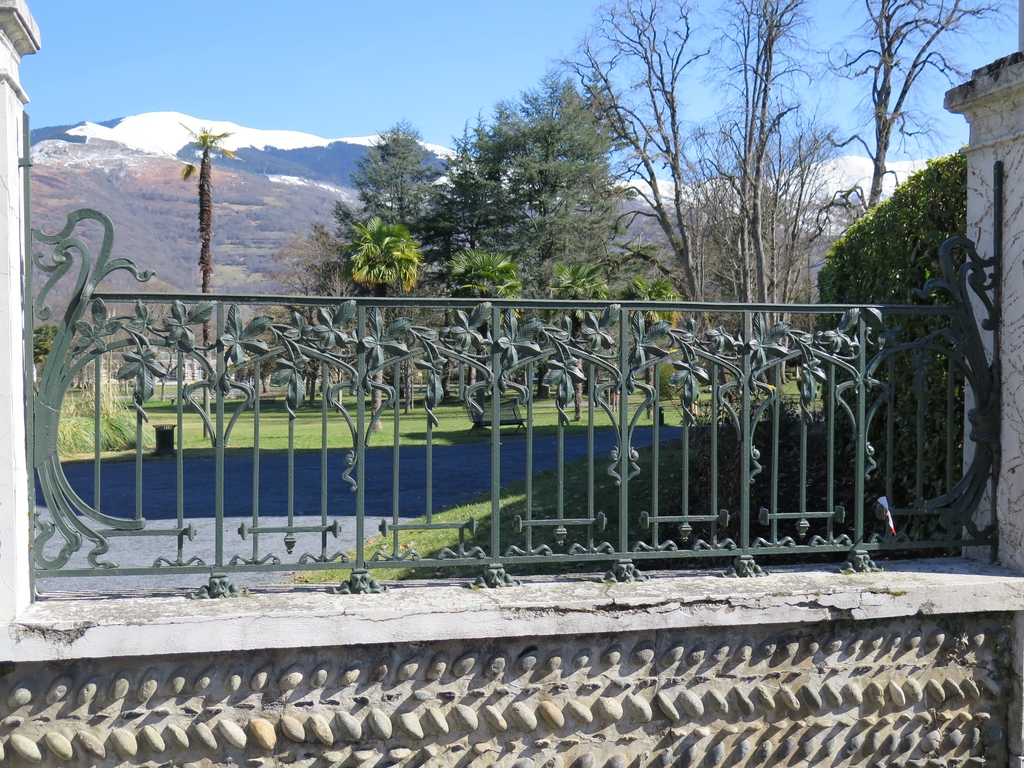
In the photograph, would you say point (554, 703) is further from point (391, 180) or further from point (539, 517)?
point (391, 180)

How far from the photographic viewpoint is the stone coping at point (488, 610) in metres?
3.09


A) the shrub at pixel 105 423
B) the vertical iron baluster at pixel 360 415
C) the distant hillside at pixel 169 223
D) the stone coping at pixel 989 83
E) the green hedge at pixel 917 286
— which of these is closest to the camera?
the vertical iron baluster at pixel 360 415

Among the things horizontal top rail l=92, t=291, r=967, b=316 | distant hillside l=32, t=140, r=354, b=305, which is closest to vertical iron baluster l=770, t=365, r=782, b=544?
horizontal top rail l=92, t=291, r=967, b=316

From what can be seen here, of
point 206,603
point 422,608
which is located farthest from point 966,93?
point 206,603

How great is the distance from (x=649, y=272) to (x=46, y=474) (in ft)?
122

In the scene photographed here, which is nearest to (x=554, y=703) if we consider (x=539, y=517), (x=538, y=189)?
(x=539, y=517)

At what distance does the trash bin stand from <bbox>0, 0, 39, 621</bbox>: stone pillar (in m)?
12.9

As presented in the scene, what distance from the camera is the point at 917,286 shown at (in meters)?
4.59

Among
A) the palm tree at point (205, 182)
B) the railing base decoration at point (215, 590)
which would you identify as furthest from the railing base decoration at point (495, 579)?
the palm tree at point (205, 182)

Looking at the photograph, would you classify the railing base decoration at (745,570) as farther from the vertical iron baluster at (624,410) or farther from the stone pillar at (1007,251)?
the stone pillar at (1007,251)

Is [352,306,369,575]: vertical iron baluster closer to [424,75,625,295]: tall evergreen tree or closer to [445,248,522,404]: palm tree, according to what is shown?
[445,248,522,404]: palm tree

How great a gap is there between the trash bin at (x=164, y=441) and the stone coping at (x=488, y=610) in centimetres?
1278

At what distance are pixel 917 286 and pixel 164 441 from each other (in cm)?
1380

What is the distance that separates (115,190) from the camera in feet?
645
